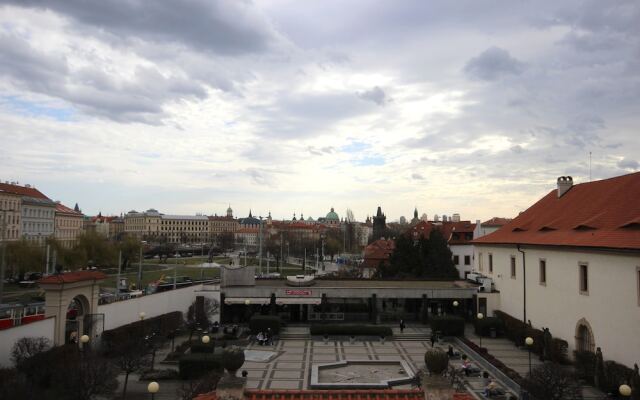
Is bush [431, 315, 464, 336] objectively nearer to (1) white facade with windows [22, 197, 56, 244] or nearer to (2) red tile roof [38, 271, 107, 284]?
(2) red tile roof [38, 271, 107, 284]

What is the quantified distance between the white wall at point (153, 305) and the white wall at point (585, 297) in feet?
77.6

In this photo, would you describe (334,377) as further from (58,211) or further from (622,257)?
(58,211)

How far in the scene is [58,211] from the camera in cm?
11750

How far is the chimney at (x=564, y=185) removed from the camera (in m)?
39.3

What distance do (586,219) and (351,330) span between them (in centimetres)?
1736

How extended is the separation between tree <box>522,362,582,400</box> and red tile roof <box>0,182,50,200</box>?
9329 centimetres

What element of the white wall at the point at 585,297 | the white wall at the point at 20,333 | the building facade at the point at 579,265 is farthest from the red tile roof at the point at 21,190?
the white wall at the point at 585,297

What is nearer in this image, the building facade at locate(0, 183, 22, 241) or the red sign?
the red sign

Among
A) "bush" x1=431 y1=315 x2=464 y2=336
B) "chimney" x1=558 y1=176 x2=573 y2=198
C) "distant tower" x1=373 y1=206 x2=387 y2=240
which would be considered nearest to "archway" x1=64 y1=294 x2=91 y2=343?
"bush" x1=431 y1=315 x2=464 y2=336

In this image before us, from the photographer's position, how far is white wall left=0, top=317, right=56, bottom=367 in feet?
69.9

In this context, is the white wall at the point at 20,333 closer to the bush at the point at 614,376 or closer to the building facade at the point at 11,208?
the bush at the point at 614,376

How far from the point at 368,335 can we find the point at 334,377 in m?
11.5

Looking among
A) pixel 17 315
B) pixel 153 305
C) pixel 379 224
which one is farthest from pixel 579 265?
pixel 379 224

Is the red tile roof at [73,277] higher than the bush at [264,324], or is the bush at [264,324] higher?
the red tile roof at [73,277]
